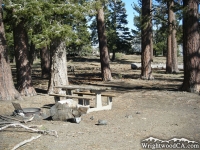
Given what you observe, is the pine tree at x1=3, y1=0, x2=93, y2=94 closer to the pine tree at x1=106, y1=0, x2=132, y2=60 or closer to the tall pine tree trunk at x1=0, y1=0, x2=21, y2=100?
the tall pine tree trunk at x1=0, y1=0, x2=21, y2=100

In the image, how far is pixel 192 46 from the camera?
1167 centimetres

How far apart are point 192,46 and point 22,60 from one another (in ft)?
22.8

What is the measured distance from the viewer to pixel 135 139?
5805mm

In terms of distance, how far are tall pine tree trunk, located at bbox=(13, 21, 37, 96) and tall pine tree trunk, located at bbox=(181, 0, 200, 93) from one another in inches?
259

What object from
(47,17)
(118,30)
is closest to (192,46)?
(47,17)

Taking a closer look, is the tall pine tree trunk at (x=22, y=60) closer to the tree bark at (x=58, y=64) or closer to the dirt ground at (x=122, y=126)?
the tree bark at (x=58, y=64)

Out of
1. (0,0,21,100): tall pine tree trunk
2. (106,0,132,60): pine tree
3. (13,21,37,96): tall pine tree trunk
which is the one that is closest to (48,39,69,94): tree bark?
(13,21,37,96): tall pine tree trunk

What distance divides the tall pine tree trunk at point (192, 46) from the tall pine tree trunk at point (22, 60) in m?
6.57

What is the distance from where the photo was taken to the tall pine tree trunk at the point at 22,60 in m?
11.5

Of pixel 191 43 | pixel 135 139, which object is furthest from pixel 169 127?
pixel 191 43

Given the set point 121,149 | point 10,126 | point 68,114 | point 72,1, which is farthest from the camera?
point 72,1

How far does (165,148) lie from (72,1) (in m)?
7.66

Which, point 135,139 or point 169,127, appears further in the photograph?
point 169,127

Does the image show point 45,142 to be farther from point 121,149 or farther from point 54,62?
point 54,62
